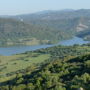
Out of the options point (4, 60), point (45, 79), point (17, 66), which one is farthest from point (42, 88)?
point (4, 60)

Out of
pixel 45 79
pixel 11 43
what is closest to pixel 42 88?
pixel 45 79

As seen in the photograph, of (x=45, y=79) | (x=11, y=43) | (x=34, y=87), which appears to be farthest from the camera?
(x=11, y=43)

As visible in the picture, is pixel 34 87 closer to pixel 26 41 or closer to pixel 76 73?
pixel 76 73

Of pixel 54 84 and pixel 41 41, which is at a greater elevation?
pixel 54 84

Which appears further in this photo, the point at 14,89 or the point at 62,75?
the point at 62,75

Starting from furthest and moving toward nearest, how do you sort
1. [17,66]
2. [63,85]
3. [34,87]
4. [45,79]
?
[17,66] < [45,79] < [34,87] < [63,85]

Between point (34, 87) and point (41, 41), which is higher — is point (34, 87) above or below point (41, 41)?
above

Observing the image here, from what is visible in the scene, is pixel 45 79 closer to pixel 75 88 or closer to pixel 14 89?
pixel 14 89

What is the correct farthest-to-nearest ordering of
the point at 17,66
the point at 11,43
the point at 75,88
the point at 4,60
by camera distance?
the point at 11,43 → the point at 4,60 → the point at 17,66 → the point at 75,88

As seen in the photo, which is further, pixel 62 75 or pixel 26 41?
pixel 26 41
